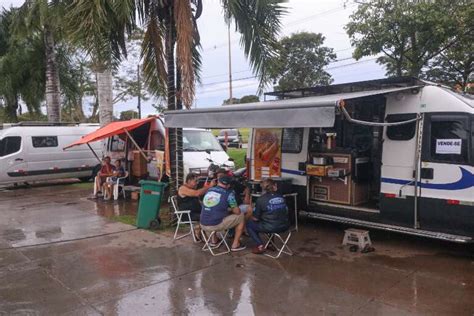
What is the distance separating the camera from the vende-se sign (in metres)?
6.14

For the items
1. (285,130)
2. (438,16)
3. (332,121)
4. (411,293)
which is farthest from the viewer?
(438,16)

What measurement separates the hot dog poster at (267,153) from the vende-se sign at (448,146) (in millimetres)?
3032

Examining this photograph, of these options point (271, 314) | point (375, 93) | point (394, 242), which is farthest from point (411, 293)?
point (375, 93)

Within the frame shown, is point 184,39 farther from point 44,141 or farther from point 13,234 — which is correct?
point 44,141

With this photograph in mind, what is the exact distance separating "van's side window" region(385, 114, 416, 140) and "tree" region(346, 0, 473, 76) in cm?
1095

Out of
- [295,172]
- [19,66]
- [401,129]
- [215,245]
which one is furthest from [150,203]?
[19,66]

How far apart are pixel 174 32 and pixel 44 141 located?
908cm

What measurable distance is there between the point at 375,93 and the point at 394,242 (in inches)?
103

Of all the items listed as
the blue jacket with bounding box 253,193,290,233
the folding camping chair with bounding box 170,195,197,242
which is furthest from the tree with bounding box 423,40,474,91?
the blue jacket with bounding box 253,193,290,233

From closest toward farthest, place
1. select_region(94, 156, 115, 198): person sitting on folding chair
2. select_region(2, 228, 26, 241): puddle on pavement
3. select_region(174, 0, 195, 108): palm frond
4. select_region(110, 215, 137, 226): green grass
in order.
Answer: select_region(174, 0, 195, 108): palm frond → select_region(2, 228, 26, 241): puddle on pavement → select_region(110, 215, 137, 226): green grass → select_region(94, 156, 115, 198): person sitting on folding chair

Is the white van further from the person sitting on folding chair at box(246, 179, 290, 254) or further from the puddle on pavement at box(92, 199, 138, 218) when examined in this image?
the person sitting on folding chair at box(246, 179, 290, 254)

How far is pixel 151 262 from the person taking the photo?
20.7ft

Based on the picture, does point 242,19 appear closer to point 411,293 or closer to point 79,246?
point 79,246

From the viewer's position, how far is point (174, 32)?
8188 millimetres
